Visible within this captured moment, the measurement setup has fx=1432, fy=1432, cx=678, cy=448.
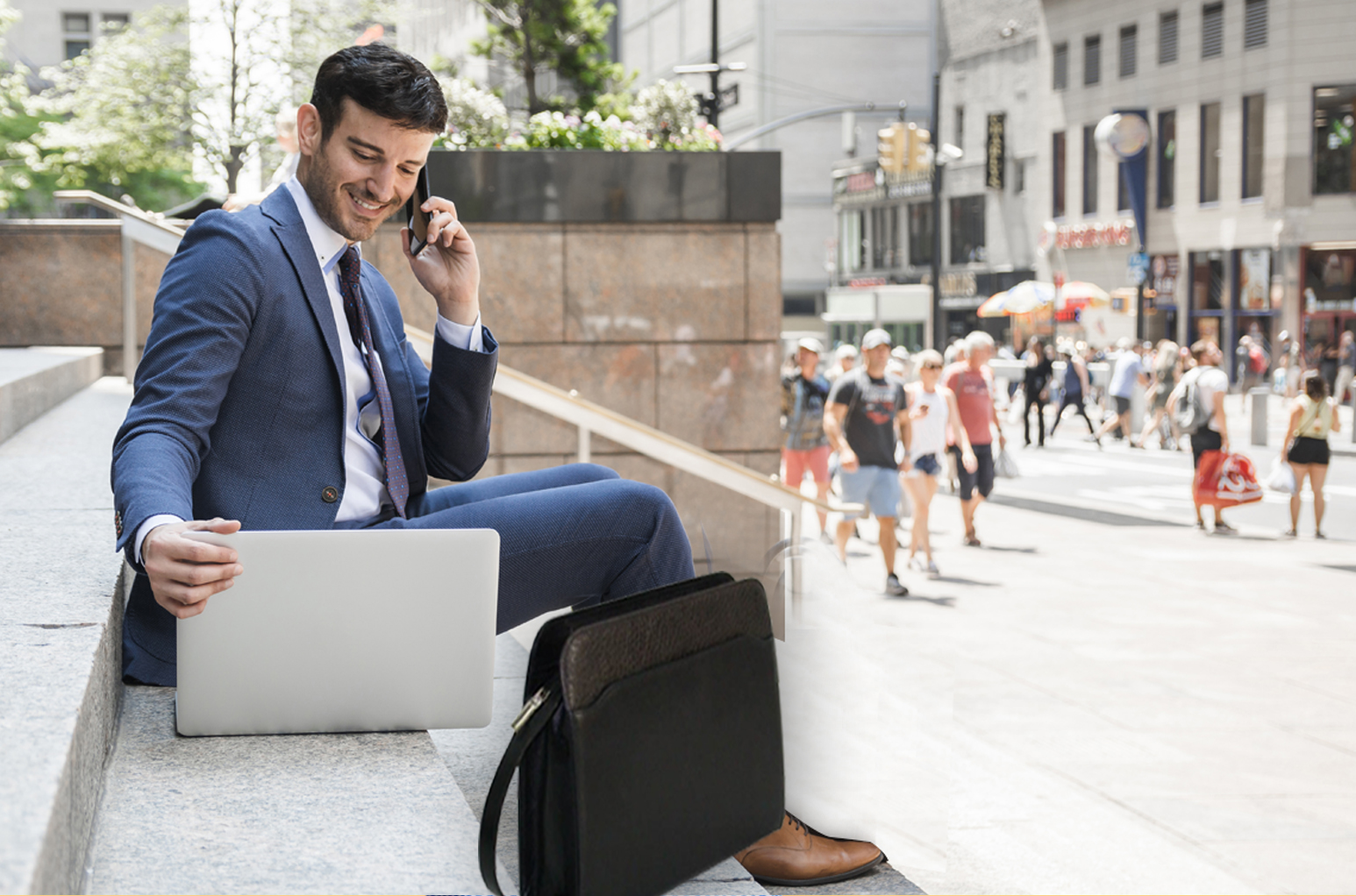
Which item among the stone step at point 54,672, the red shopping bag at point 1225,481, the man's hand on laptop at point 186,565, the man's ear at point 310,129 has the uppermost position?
the man's ear at point 310,129

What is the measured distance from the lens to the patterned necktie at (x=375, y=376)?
2574mm

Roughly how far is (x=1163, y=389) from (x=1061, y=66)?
27508 mm

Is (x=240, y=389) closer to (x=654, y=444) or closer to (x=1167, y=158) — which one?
(x=654, y=444)

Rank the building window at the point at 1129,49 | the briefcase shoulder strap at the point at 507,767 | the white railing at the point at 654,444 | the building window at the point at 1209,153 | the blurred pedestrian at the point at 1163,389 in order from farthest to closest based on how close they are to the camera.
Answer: the building window at the point at 1129,49
the building window at the point at 1209,153
the blurred pedestrian at the point at 1163,389
the white railing at the point at 654,444
the briefcase shoulder strap at the point at 507,767

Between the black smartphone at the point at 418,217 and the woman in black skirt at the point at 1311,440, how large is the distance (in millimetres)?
12536

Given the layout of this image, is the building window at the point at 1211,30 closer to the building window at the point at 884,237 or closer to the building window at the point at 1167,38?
the building window at the point at 1167,38

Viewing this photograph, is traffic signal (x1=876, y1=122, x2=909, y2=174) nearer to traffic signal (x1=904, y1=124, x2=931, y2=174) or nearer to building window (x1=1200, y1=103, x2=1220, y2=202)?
traffic signal (x1=904, y1=124, x2=931, y2=174)

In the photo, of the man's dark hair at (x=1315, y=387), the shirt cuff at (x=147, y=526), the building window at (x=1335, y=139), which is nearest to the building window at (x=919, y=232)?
the building window at (x=1335, y=139)

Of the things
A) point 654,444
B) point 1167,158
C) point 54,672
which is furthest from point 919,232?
point 54,672

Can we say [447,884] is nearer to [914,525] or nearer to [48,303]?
[48,303]

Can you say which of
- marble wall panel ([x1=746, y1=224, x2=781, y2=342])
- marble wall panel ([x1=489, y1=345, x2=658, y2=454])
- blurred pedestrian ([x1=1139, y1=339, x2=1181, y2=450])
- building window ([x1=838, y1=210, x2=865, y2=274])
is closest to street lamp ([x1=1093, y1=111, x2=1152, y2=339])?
building window ([x1=838, y1=210, x2=865, y2=274])

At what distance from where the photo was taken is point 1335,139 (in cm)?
3762

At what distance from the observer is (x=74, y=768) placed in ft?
5.40

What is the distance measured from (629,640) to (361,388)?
84cm
